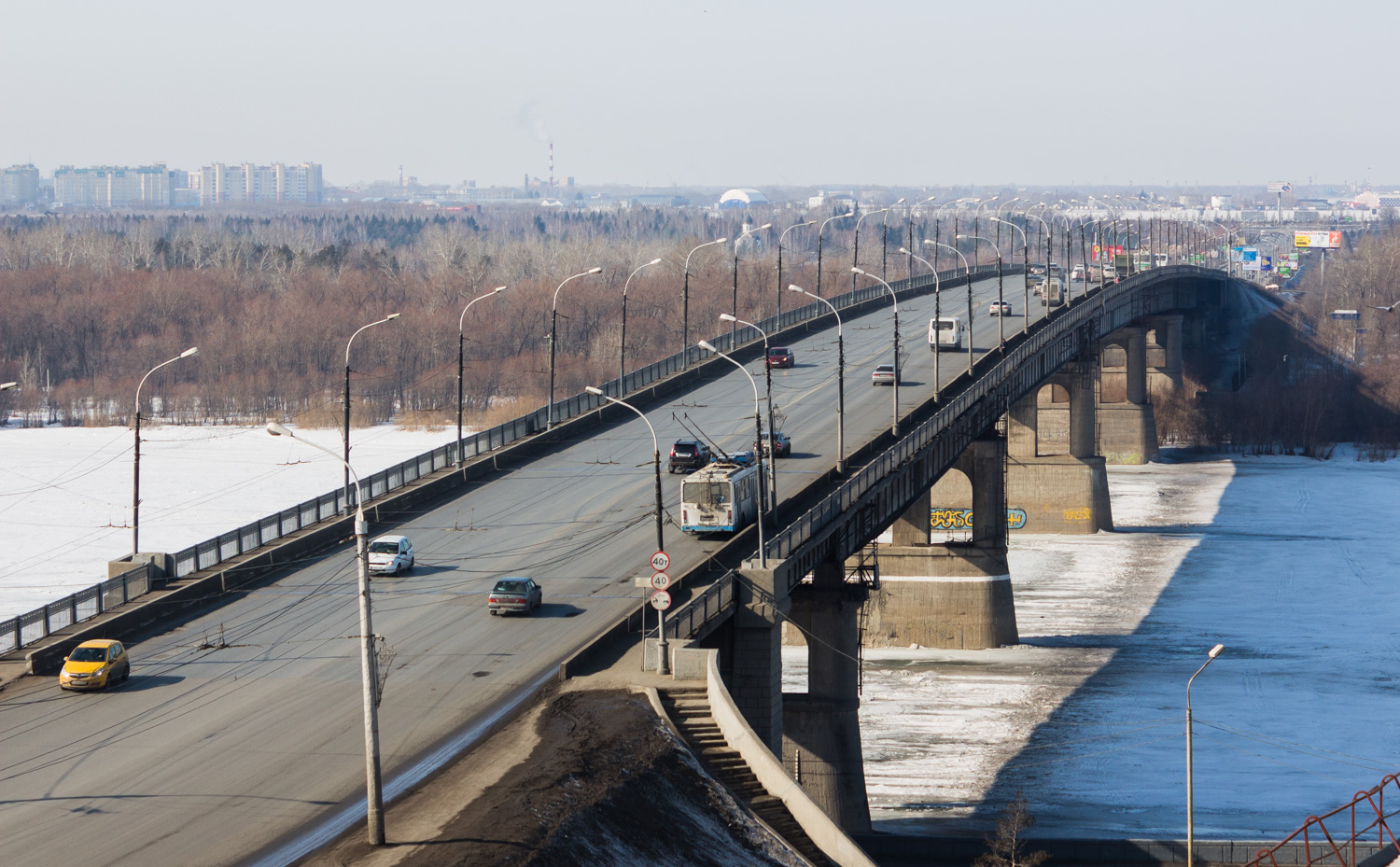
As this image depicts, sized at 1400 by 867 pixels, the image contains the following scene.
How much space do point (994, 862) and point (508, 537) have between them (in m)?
18.4

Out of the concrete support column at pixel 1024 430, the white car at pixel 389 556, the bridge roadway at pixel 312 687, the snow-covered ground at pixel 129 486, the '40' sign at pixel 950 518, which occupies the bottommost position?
the snow-covered ground at pixel 129 486

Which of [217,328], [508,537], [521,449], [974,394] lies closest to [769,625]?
[508,537]

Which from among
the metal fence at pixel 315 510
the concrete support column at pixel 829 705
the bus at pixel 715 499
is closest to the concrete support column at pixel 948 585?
the metal fence at pixel 315 510

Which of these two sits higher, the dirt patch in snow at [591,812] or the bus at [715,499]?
the bus at [715,499]

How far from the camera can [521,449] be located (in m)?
67.5

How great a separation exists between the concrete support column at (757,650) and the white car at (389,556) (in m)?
11.6

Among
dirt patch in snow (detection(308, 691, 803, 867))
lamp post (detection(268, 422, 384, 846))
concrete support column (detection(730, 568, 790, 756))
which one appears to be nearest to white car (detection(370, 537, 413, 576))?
concrete support column (detection(730, 568, 790, 756))

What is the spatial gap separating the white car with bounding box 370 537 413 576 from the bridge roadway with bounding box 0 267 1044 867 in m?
0.51

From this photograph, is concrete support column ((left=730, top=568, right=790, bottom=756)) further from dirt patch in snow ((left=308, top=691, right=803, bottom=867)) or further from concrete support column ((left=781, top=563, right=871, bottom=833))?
concrete support column ((left=781, top=563, right=871, bottom=833))

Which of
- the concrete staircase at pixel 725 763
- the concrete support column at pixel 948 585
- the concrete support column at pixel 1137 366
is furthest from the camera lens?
the concrete support column at pixel 1137 366

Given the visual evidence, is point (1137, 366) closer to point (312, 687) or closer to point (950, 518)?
point (950, 518)

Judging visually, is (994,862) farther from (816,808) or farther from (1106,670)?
(1106,670)

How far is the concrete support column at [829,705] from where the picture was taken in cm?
5328

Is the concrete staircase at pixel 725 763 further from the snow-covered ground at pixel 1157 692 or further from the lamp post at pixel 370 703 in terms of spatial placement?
the snow-covered ground at pixel 1157 692
